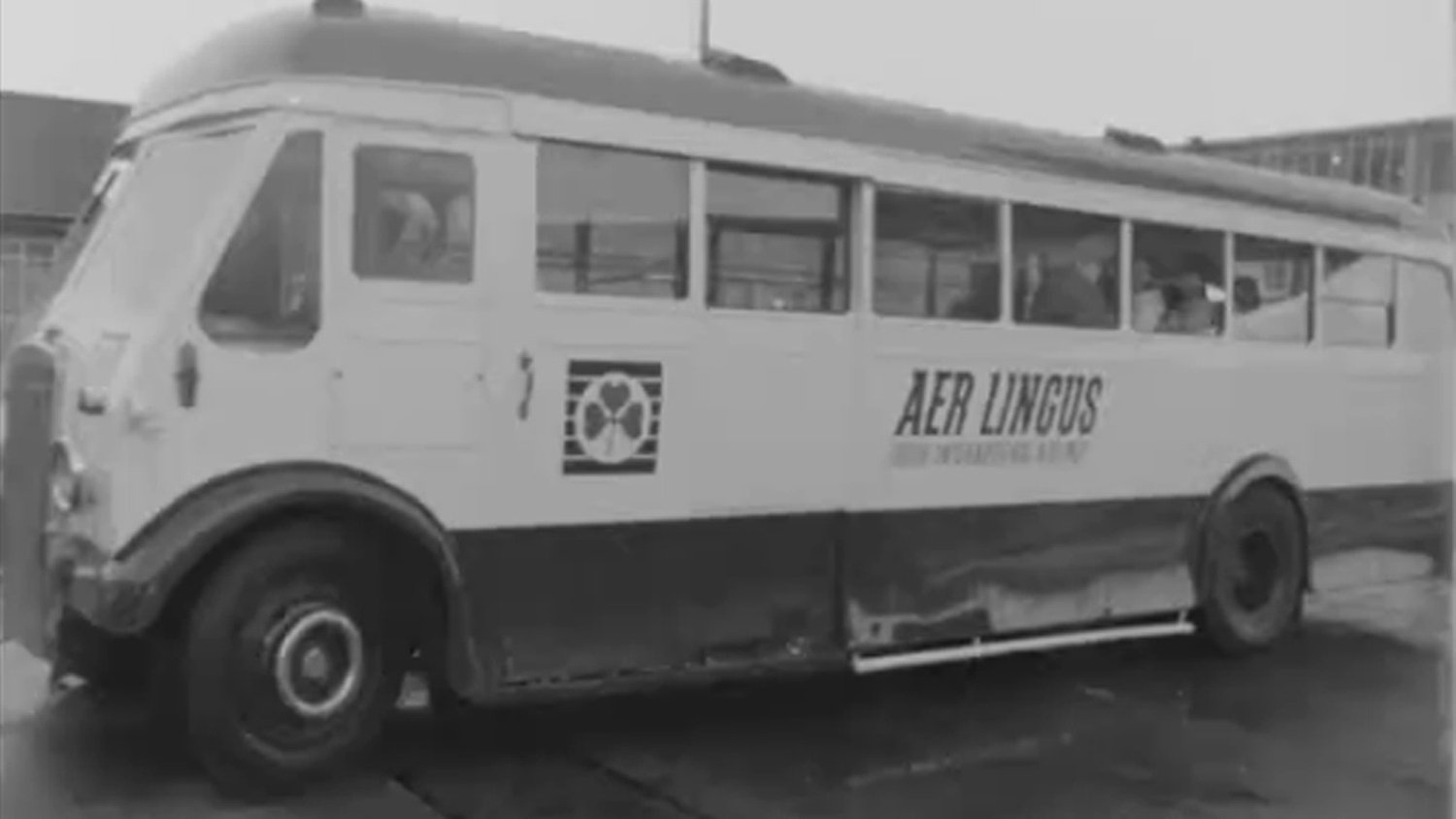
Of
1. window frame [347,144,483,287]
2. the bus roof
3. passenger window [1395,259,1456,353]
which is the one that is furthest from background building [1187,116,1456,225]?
window frame [347,144,483,287]

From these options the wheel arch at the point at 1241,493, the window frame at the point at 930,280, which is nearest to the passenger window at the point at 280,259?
the window frame at the point at 930,280

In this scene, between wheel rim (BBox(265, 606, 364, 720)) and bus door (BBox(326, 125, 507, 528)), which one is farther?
bus door (BBox(326, 125, 507, 528))

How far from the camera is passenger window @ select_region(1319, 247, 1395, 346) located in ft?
31.3

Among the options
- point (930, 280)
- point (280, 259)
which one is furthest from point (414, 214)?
point (930, 280)

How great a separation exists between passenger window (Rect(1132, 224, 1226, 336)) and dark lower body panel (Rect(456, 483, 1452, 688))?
3.28ft

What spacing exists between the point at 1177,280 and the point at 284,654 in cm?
541

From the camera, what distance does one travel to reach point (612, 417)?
623 cm

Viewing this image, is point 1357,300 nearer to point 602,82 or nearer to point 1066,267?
point 1066,267

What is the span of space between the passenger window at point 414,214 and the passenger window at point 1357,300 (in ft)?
19.5

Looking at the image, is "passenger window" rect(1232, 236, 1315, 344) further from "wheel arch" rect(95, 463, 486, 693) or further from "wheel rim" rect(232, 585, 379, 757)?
"wheel rim" rect(232, 585, 379, 757)

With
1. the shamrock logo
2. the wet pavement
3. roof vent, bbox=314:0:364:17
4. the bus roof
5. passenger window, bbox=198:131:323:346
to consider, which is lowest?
the wet pavement

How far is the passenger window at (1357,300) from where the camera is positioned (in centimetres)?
955

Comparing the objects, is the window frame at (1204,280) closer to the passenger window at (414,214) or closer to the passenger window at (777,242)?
the passenger window at (777,242)

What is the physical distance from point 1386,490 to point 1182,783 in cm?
469
